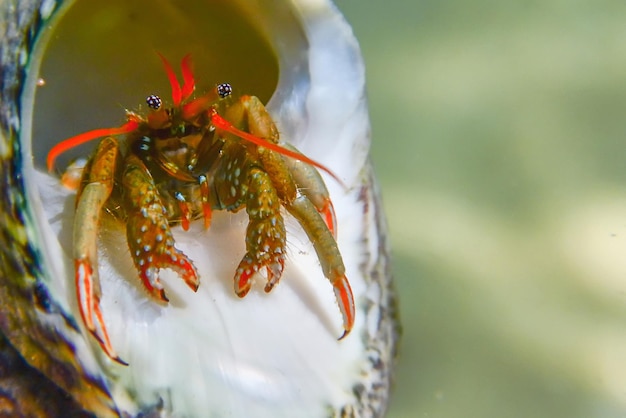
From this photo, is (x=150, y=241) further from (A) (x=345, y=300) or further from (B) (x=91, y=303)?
(A) (x=345, y=300)

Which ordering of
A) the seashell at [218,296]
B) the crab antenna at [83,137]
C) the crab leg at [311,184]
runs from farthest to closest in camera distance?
the crab leg at [311,184]
the crab antenna at [83,137]
the seashell at [218,296]

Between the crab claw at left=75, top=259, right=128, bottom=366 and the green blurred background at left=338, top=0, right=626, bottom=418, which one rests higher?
the crab claw at left=75, top=259, right=128, bottom=366

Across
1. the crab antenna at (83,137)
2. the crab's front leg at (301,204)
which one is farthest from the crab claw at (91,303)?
the crab's front leg at (301,204)

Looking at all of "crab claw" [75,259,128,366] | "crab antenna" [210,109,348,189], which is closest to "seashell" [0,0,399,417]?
"crab claw" [75,259,128,366]

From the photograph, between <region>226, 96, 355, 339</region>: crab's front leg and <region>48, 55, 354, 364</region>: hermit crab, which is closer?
<region>48, 55, 354, 364</region>: hermit crab

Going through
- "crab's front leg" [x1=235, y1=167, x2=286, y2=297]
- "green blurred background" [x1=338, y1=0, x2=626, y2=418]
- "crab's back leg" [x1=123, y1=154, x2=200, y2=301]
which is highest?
"crab's back leg" [x1=123, y1=154, x2=200, y2=301]

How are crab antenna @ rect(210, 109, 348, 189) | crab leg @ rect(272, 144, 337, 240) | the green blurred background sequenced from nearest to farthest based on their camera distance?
crab antenna @ rect(210, 109, 348, 189) < crab leg @ rect(272, 144, 337, 240) < the green blurred background

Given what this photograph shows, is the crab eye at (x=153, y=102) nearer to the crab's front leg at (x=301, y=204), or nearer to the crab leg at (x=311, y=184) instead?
the crab's front leg at (x=301, y=204)

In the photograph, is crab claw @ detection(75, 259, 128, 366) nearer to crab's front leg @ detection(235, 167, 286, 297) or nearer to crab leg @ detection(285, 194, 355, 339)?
crab's front leg @ detection(235, 167, 286, 297)
